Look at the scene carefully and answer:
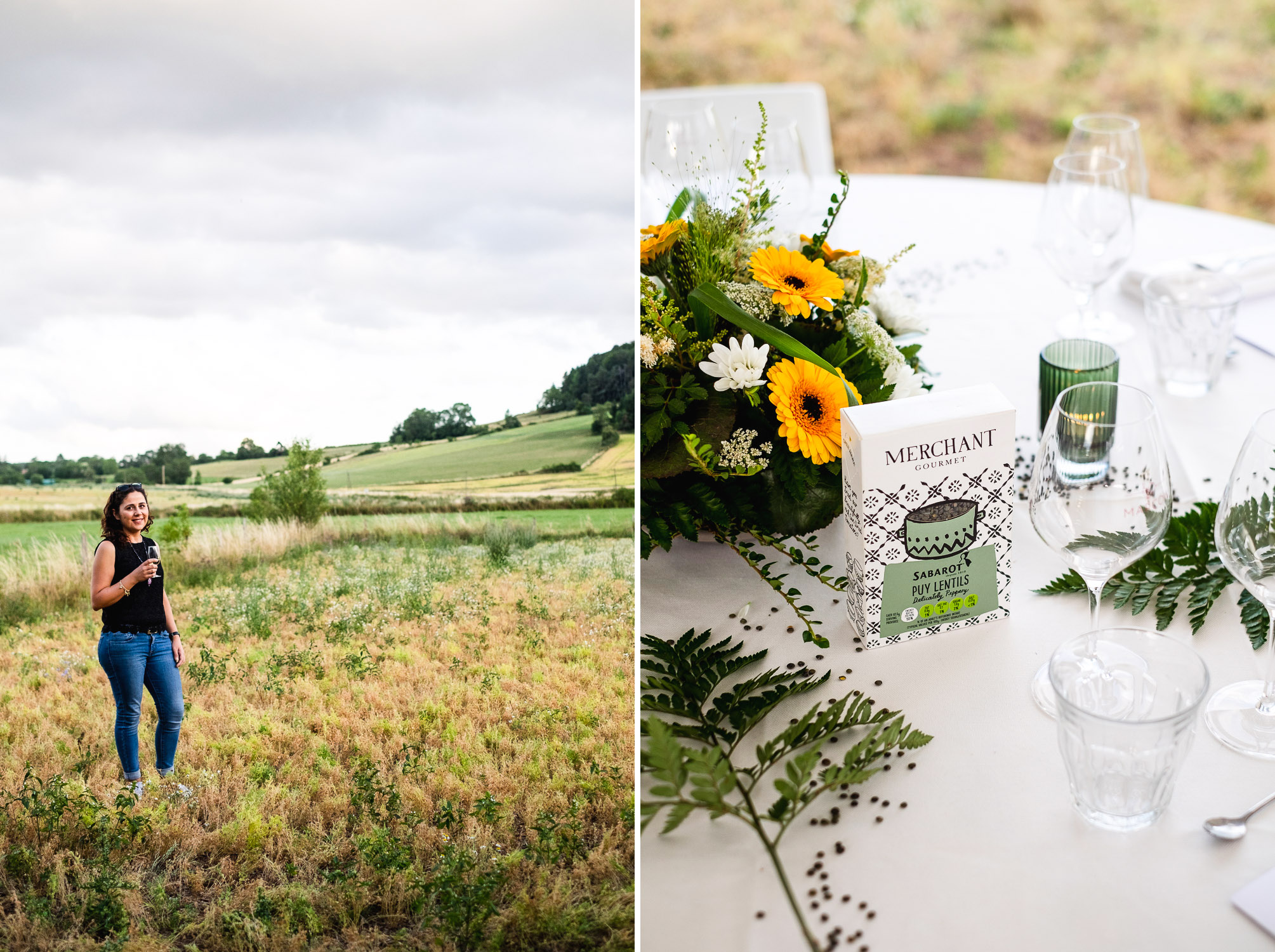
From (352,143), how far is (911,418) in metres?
0.49

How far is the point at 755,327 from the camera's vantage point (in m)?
0.97

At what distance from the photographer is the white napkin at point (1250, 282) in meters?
1.42

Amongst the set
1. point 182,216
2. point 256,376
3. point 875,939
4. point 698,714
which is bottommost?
point 875,939

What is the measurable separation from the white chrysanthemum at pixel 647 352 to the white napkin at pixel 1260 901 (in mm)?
598

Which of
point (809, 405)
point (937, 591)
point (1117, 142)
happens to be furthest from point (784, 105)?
point (937, 591)

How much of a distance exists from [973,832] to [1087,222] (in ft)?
3.17

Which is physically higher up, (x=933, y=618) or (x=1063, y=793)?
(x=933, y=618)

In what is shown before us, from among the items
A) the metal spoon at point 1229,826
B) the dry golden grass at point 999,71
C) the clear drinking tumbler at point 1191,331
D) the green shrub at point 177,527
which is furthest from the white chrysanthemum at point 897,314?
the dry golden grass at point 999,71

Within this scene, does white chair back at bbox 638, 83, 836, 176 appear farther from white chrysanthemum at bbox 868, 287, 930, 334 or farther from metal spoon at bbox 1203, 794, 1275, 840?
metal spoon at bbox 1203, 794, 1275, 840

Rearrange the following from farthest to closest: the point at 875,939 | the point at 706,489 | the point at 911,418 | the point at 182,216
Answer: the point at 706,489
the point at 911,418
the point at 182,216
the point at 875,939

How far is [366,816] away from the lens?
72 centimetres

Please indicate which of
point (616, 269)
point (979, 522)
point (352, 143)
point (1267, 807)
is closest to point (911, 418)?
point (979, 522)

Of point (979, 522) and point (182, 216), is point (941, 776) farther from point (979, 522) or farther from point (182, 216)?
point (182, 216)

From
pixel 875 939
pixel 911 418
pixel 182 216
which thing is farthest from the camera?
pixel 911 418
